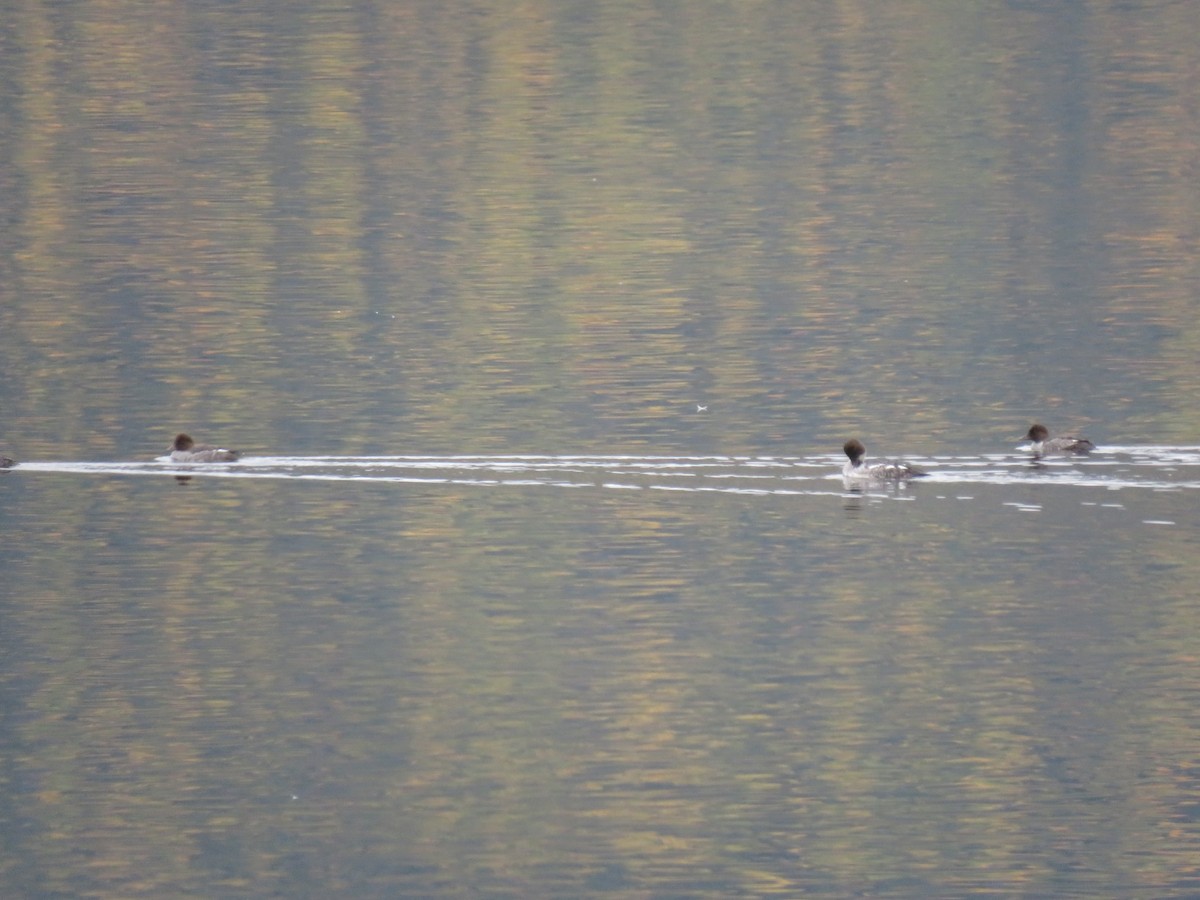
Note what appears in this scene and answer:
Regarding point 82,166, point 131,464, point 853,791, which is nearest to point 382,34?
point 82,166

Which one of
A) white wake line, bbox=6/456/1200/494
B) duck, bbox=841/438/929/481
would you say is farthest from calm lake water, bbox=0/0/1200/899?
duck, bbox=841/438/929/481

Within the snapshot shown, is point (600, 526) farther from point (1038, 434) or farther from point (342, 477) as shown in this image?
point (1038, 434)

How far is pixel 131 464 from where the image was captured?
1933cm

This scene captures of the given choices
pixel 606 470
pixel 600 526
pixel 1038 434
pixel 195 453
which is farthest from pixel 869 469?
pixel 195 453

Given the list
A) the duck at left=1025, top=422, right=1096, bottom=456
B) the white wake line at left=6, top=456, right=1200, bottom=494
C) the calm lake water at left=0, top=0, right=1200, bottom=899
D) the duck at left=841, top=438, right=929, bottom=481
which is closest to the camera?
the calm lake water at left=0, top=0, right=1200, bottom=899

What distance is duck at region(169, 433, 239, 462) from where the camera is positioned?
19.1 m

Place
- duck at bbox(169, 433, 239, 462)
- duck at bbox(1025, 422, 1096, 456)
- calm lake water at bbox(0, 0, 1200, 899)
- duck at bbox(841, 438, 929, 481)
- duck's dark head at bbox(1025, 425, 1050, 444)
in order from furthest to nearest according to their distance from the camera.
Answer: duck at bbox(169, 433, 239, 462)
duck's dark head at bbox(1025, 425, 1050, 444)
duck at bbox(1025, 422, 1096, 456)
duck at bbox(841, 438, 929, 481)
calm lake water at bbox(0, 0, 1200, 899)

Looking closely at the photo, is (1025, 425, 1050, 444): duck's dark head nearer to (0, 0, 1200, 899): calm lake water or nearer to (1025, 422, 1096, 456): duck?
(1025, 422, 1096, 456): duck

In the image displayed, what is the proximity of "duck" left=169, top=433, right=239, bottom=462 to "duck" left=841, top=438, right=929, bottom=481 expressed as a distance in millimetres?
4444

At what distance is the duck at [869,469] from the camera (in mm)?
17781

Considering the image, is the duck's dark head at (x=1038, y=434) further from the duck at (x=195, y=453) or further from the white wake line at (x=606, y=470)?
the duck at (x=195, y=453)

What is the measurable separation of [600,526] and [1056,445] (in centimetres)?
373

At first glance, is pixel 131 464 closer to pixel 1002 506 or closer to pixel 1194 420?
pixel 1002 506

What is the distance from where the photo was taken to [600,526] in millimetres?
16609
